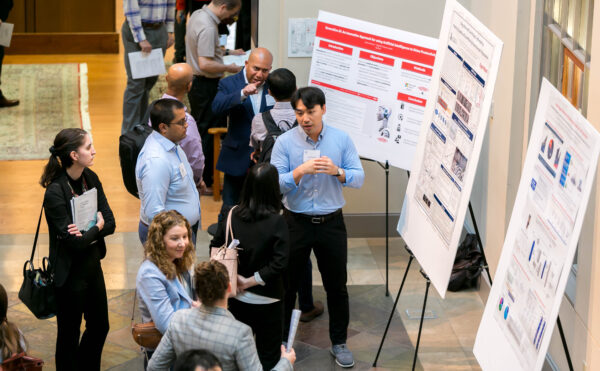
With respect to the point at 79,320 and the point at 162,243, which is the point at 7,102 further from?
the point at 162,243

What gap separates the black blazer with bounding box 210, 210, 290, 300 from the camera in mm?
4453

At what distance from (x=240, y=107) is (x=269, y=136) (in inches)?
37.8

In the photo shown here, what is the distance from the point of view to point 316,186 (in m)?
5.20

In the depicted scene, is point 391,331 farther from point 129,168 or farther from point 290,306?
point 129,168

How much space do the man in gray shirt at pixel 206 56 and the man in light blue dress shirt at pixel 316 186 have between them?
114 inches

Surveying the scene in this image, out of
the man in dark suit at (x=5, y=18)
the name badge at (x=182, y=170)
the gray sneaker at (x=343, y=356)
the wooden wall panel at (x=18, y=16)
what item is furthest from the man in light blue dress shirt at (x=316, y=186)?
the wooden wall panel at (x=18, y=16)

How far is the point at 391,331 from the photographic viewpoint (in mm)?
5895

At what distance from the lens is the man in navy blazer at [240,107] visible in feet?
20.5

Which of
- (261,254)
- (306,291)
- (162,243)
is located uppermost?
(162,243)

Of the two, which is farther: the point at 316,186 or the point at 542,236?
the point at 316,186

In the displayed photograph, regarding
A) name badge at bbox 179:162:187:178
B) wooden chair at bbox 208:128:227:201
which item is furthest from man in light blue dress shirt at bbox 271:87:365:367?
wooden chair at bbox 208:128:227:201

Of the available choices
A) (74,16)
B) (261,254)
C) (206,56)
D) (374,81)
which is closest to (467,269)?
(374,81)

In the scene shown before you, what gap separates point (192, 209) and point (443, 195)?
145cm

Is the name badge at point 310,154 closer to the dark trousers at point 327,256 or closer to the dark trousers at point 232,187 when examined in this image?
the dark trousers at point 327,256
